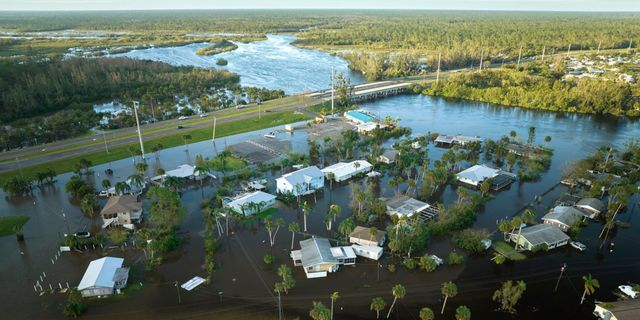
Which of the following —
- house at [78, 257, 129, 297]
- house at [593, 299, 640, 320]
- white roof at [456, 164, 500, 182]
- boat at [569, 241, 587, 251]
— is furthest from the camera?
white roof at [456, 164, 500, 182]

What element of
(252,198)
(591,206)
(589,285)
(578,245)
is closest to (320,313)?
(589,285)

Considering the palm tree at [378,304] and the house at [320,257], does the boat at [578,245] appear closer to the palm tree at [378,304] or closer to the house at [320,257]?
the house at [320,257]

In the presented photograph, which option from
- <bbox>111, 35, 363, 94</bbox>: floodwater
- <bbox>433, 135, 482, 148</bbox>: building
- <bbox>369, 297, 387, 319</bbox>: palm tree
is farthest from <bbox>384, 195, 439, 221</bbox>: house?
<bbox>111, 35, 363, 94</bbox>: floodwater

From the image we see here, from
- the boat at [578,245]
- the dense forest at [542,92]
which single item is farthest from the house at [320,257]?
the dense forest at [542,92]

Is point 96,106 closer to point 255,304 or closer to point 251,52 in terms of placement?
point 255,304

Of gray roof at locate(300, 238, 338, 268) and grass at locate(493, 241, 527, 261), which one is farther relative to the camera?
grass at locate(493, 241, 527, 261)

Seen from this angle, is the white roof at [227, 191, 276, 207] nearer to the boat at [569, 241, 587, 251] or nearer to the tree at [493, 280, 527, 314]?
the tree at [493, 280, 527, 314]

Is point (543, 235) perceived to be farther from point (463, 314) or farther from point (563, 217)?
→ point (463, 314)
